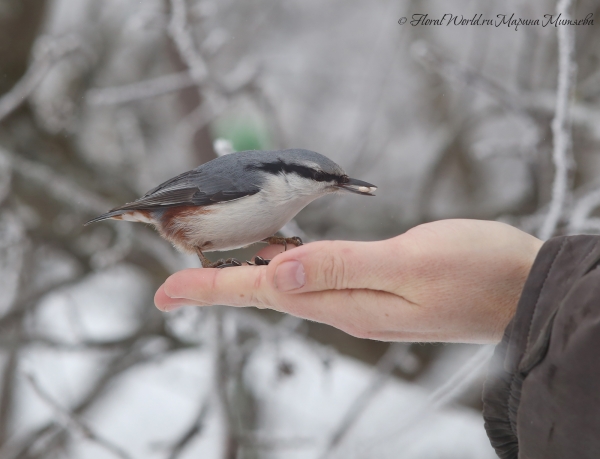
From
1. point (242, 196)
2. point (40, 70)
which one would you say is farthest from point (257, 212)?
point (40, 70)

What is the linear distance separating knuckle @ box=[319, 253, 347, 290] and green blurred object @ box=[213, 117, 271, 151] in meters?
0.96

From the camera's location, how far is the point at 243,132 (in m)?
2.16

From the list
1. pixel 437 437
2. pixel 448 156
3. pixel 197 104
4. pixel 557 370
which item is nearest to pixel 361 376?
pixel 437 437

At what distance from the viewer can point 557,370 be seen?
84cm

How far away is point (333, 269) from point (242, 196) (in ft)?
1.18

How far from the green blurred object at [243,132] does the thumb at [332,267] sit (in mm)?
940

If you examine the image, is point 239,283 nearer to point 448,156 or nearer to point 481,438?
point 448,156

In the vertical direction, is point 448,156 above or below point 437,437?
above

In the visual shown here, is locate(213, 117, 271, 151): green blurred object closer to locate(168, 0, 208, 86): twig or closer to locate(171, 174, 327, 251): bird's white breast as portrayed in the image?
locate(168, 0, 208, 86): twig

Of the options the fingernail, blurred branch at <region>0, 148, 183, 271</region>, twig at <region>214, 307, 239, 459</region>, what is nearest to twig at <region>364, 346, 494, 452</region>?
twig at <region>214, 307, 239, 459</region>

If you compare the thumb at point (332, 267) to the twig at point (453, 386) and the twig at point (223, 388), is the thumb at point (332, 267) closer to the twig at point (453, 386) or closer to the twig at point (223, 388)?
the twig at point (453, 386)

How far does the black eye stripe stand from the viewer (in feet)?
4.37

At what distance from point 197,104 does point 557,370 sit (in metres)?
2.05

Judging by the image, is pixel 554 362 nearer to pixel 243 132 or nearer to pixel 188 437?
pixel 188 437
